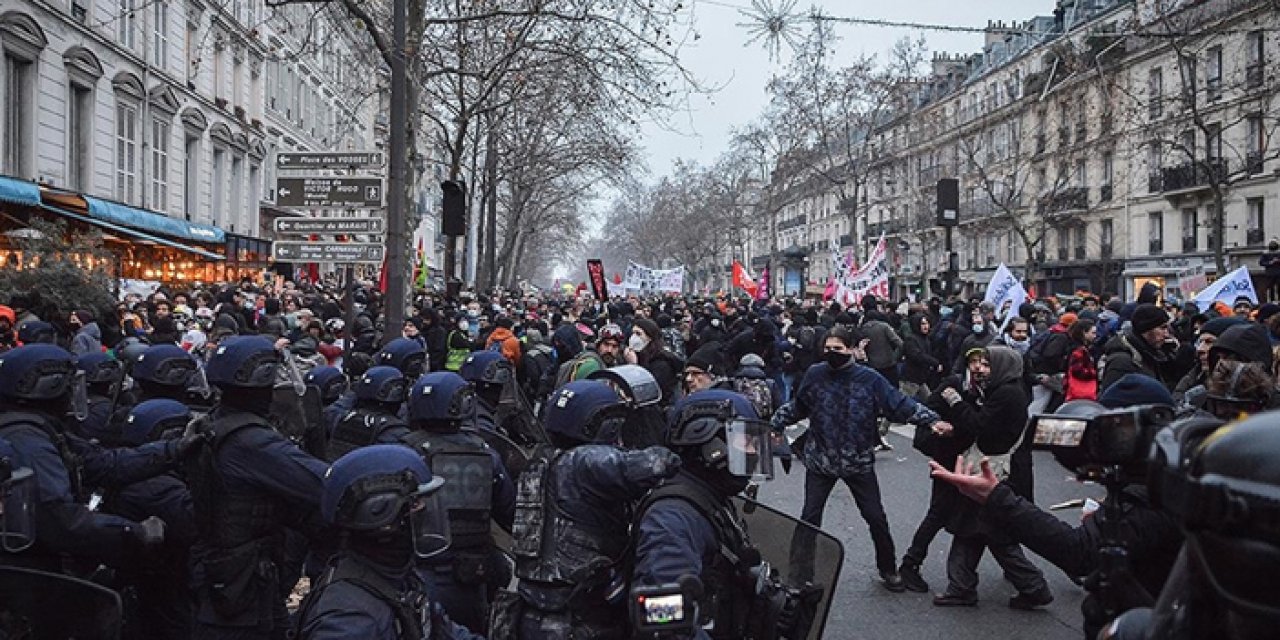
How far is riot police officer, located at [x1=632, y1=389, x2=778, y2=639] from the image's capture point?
3.10 meters

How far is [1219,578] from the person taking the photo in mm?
1280

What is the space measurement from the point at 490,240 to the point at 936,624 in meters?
28.5

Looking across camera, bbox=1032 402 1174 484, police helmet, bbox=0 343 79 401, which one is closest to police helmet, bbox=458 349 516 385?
police helmet, bbox=0 343 79 401

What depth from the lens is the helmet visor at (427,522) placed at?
2898 millimetres

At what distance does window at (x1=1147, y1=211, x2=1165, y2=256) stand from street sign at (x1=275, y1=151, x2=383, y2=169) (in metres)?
35.7

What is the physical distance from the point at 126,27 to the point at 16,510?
24.2 m

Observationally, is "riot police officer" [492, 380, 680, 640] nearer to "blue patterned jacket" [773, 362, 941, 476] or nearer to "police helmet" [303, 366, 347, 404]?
"blue patterned jacket" [773, 362, 941, 476]

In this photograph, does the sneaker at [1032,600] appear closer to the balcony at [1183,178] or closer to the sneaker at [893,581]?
the sneaker at [893,581]

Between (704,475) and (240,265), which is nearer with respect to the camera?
(704,475)

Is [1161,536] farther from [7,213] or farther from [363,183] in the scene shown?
[7,213]

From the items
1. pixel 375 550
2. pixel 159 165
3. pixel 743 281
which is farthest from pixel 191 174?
pixel 375 550

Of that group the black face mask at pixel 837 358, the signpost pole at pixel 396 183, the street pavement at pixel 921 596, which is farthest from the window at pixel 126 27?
the black face mask at pixel 837 358

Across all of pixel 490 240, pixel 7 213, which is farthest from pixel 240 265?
pixel 7 213

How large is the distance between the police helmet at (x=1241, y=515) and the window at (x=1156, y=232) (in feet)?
134
